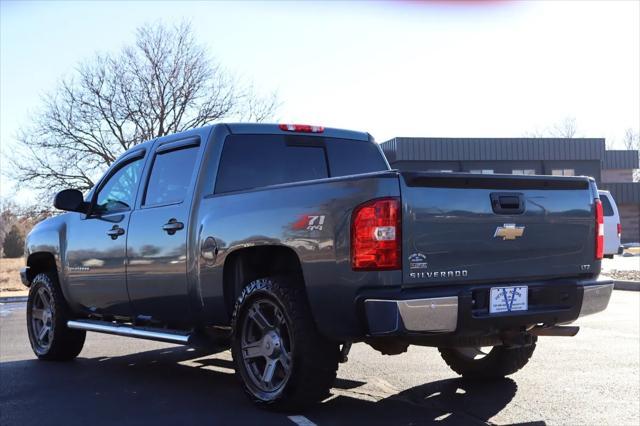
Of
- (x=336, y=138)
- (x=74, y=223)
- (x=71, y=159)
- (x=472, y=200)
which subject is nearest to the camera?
(x=472, y=200)

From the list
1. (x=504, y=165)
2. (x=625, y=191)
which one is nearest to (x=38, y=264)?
(x=504, y=165)

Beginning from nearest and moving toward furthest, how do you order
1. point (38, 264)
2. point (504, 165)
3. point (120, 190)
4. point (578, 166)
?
point (120, 190)
point (38, 264)
point (504, 165)
point (578, 166)

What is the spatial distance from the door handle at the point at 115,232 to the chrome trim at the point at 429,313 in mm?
3083

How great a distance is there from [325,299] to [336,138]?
2.41 m

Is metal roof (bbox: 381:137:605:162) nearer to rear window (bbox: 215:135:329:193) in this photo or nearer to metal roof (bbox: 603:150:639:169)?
metal roof (bbox: 603:150:639:169)

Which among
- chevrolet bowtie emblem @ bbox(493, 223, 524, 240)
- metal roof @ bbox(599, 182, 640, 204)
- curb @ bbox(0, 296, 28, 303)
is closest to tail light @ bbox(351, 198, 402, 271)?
chevrolet bowtie emblem @ bbox(493, 223, 524, 240)

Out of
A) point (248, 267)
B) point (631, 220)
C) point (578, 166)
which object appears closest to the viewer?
point (248, 267)

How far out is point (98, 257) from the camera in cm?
699

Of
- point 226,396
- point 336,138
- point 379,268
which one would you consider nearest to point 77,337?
point 226,396

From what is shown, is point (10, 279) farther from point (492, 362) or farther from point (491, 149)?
point (491, 149)

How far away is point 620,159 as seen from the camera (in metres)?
50.3

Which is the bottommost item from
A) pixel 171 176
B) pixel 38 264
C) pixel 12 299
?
pixel 12 299

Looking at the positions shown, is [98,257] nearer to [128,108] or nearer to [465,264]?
[465,264]

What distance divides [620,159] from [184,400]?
4960 cm
